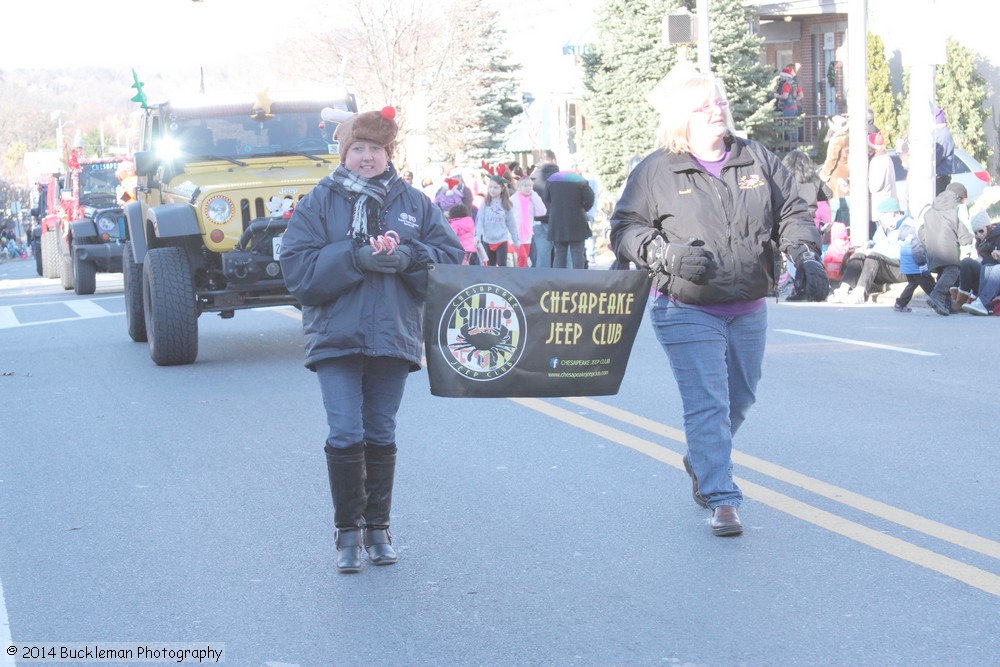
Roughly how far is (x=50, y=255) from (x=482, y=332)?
26.7 m

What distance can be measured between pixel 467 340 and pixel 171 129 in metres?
7.98

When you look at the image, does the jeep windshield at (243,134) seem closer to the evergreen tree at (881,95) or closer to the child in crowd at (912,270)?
the child in crowd at (912,270)

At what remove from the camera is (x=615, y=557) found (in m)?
5.48

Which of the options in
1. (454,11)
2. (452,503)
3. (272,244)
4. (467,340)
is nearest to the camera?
(467,340)

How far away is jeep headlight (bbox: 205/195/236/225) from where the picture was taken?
11.6 m

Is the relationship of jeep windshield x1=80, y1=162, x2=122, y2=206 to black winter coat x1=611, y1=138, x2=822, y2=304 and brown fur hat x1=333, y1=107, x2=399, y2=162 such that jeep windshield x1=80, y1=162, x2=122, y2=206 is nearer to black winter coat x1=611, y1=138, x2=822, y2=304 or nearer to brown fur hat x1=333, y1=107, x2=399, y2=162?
brown fur hat x1=333, y1=107, x2=399, y2=162

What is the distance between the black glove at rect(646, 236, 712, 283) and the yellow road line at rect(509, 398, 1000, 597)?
125 centimetres

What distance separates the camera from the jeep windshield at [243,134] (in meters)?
12.6

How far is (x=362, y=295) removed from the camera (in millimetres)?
5297

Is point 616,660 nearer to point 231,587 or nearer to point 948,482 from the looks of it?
point 231,587

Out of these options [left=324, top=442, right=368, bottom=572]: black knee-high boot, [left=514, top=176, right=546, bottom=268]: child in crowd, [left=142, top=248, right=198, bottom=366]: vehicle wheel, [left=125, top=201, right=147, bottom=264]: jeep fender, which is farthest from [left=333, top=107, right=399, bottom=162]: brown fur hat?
[left=514, top=176, right=546, bottom=268]: child in crowd

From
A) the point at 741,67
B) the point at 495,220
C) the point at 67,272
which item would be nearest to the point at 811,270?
the point at 495,220

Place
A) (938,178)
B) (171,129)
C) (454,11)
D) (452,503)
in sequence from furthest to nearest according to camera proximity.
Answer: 1. (454,11)
2. (938,178)
3. (171,129)
4. (452,503)

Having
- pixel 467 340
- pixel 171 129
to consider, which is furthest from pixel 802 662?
pixel 171 129
